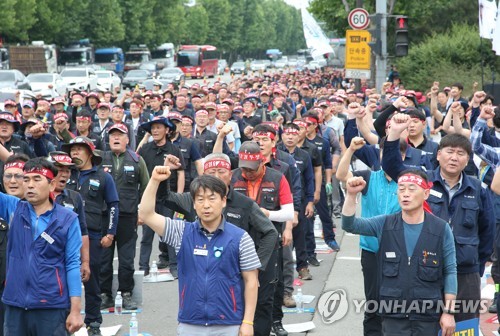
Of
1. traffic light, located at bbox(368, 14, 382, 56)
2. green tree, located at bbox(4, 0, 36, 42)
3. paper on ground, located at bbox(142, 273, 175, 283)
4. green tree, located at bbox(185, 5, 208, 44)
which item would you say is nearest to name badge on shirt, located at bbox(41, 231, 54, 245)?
paper on ground, located at bbox(142, 273, 175, 283)

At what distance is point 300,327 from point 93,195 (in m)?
2.46

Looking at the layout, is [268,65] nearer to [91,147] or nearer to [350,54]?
[350,54]

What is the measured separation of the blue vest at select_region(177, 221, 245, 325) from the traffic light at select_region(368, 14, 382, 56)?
651 inches

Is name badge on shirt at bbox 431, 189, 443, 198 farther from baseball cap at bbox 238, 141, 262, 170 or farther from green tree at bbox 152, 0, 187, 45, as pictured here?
green tree at bbox 152, 0, 187, 45

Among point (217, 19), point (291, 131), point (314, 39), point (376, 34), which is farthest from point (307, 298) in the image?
point (217, 19)

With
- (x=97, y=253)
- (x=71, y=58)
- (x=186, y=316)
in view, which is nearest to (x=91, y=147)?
(x=97, y=253)

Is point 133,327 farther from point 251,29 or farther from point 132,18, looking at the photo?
point 251,29

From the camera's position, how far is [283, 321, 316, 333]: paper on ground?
9.72m

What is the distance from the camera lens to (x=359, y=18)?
22719 millimetres

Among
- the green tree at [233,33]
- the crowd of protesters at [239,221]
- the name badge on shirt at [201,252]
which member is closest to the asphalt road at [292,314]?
the crowd of protesters at [239,221]

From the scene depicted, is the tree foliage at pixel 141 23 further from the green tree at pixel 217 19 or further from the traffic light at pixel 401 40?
the traffic light at pixel 401 40

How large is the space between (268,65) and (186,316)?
110 m

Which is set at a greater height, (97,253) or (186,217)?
(186,217)

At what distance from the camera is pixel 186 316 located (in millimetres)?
6148
